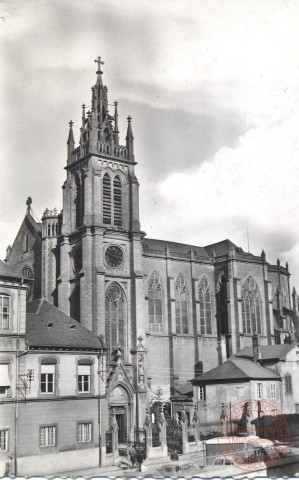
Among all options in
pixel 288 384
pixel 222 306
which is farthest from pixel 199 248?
pixel 288 384

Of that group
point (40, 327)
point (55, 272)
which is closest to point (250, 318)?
point (55, 272)

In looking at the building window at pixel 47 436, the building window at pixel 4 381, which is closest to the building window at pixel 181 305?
the building window at pixel 47 436

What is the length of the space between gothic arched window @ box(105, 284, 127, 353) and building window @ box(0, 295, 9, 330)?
21.2 metres

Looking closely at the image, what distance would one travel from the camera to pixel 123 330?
4981cm

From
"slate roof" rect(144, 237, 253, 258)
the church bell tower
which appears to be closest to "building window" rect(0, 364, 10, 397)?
the church bell tower

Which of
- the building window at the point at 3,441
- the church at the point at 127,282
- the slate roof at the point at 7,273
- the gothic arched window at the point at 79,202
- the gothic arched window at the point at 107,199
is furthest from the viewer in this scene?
the gothic arched window at the point at 79,202

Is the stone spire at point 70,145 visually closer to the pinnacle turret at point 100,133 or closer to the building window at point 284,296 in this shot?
the pinnacle turret at point 100,133

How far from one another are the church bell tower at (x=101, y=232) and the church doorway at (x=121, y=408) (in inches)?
179

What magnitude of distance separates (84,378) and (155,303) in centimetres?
2174

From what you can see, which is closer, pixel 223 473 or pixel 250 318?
pixel 223 473

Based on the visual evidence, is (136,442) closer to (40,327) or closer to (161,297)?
(40,327)

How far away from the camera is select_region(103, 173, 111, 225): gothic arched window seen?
167 ft

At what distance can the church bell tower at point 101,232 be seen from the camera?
48.3 m

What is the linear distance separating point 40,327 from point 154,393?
69.9 ft
